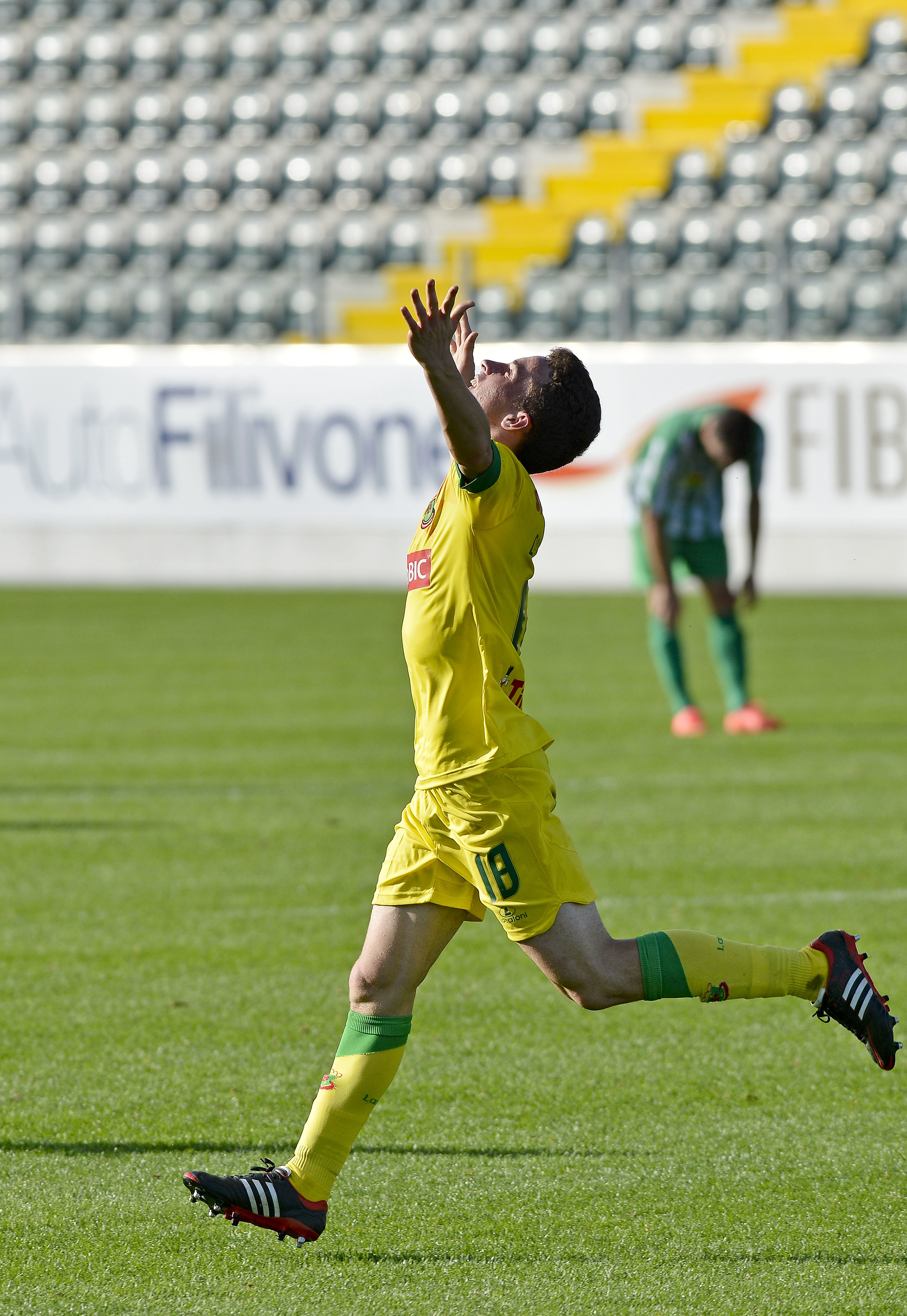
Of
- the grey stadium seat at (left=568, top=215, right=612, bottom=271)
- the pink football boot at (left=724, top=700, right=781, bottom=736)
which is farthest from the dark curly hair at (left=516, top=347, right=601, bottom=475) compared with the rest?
the grey stadium seat at (left=568, top=215, right=612, bottom=271)

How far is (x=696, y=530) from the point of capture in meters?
9.91

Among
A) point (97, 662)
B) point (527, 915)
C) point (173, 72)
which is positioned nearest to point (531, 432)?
point (527, 915)

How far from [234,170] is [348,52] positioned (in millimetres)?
2222

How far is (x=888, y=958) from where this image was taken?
5.41m

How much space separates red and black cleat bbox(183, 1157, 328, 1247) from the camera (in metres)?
3.13

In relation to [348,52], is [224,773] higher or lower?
lower

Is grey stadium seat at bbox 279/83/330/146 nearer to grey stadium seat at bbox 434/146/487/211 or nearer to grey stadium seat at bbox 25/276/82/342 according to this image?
grey stadium seat at bbox 434/146/487/211

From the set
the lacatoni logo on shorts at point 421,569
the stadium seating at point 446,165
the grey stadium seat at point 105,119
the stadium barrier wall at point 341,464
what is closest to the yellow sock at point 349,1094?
the lacatoni logo on shorts at point 421,569

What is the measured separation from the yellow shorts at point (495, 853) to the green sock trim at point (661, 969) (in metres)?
0.16

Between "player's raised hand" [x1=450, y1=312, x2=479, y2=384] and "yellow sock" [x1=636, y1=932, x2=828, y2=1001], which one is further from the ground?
"player's raised hand" [x1=450, y1=312, x2=479, y2=384]

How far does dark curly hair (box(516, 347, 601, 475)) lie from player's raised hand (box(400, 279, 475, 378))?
0.25m

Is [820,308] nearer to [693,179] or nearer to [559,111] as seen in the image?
[693,179]

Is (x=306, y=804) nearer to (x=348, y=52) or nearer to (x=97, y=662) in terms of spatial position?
(x=97, y=662)

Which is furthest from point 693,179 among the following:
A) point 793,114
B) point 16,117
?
point 16,117
